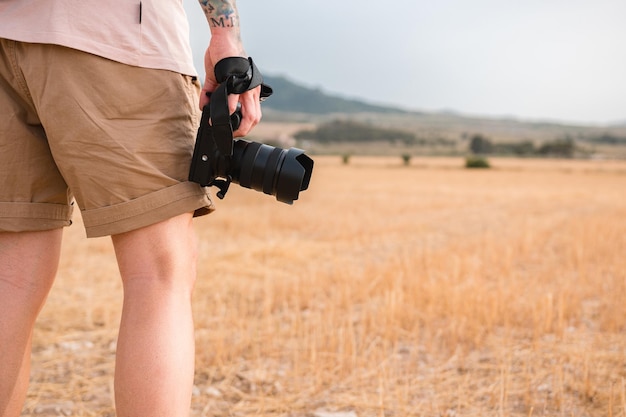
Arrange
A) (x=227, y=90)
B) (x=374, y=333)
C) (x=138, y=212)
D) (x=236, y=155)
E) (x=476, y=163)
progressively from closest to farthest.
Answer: (x=138, y=212), (x=227, y=90), (x=236, y=155), (x=374, y=333), (x=476, y=163)

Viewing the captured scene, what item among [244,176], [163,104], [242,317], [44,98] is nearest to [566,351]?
[242,317]

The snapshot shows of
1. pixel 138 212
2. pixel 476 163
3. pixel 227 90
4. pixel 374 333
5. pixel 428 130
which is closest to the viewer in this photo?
pixel 138 212

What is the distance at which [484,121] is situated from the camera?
476 feet

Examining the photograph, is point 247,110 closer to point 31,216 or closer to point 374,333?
point 31,216

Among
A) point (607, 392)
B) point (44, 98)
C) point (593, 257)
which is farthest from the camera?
point (593, 257)

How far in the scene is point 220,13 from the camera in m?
1.66

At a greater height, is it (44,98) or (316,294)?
(44,98)

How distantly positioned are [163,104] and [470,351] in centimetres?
233

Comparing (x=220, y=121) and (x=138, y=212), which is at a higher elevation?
(x=220, y=121)

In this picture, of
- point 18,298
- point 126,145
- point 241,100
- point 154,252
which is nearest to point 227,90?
point 241,100

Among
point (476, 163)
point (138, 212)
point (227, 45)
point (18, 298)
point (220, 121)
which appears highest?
point (227, 45)

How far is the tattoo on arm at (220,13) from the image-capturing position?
1.65 m

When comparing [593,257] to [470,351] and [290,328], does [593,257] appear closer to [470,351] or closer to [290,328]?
[470,351]

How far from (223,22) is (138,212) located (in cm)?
57
